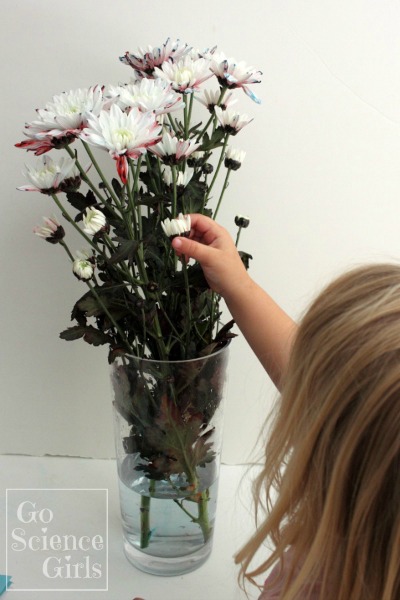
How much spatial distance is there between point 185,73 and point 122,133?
10 cm

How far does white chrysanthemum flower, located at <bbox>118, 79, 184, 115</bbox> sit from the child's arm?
0.12 meters

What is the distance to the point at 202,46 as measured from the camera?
72 centimetres

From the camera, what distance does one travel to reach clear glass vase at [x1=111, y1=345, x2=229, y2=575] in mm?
644

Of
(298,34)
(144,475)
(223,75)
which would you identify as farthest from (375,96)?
(144,475)

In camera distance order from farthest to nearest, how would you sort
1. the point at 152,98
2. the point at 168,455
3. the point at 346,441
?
the point at 168,455, the point at 152,98, the point at 346,441

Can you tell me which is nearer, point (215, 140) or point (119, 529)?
point (215, 140)

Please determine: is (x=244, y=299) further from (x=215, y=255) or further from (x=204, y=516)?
(x=204, y=516)

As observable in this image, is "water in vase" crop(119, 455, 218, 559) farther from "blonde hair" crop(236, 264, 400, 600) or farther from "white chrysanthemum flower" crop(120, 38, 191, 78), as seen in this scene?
"white chrysanthemum flower" crop(120, 38, 191, 78)

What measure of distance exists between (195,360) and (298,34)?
0.34 metres

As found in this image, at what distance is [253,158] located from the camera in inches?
29.8

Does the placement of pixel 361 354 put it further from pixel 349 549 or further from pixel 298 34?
pixel 298 34

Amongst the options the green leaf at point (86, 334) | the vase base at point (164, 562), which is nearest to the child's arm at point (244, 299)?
the green leaf at point (86, 334)

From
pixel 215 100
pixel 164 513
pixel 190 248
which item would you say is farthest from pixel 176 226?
pixel 164 513

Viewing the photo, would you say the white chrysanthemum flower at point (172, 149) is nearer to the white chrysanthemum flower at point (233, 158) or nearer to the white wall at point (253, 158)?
the white chrysanthemum flower at point (233, 158)
